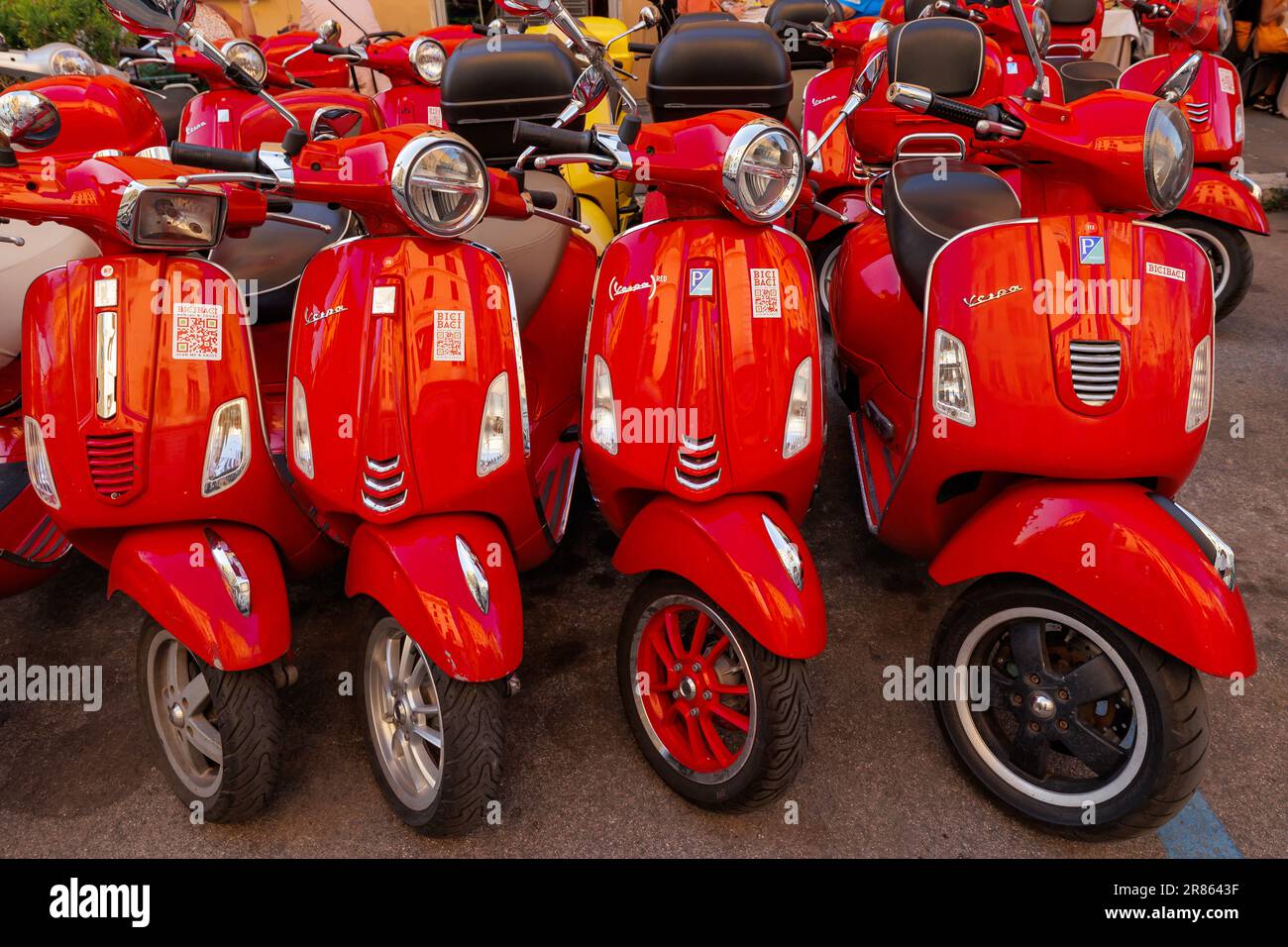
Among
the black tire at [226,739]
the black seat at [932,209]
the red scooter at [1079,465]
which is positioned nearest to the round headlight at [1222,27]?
the black seat at [932,209]

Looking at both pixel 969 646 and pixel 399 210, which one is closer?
pixel 399 210

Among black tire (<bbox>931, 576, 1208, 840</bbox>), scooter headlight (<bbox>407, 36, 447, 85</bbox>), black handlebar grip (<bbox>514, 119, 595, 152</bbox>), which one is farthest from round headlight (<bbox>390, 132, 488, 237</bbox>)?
scooter headlight (<bbox>407, 36, 447, 85</bbox>)

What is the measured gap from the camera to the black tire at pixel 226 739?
1.85 metres

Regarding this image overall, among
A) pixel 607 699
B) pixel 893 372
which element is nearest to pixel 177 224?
pixel 607 699

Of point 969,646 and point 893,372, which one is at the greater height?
point 893,372

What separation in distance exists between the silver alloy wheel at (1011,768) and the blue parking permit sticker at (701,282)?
0.92 m

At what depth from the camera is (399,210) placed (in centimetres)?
183

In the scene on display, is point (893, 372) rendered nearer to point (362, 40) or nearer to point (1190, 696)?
point (1190, 696)

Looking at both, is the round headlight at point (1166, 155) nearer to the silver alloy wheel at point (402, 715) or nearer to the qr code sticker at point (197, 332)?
the silver alloy wheel at point (402, 715)

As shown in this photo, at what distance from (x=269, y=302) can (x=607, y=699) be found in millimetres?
1447

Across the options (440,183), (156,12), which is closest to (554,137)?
(440,183)

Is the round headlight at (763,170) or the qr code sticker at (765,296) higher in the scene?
the round headlight at (763,170)

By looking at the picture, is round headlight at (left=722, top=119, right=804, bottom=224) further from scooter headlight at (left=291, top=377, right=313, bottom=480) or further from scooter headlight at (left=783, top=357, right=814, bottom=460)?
scooter headlight at (left=291, top=377, right=313, bottom=480)

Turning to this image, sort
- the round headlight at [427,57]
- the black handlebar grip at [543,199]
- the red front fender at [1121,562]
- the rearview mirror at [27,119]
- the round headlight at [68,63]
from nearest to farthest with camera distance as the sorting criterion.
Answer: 1. the red front fender at [1121,562]
2. the black handlebar grip at [543,199]
3. the rearview mirror at [27,119]
4. the round headlight at [68,63]
5. the round headlight at [427,57]
